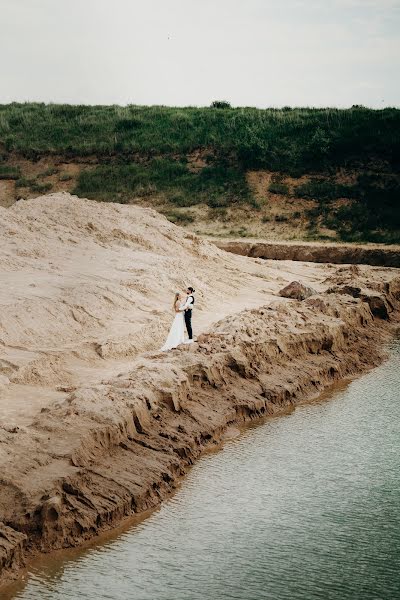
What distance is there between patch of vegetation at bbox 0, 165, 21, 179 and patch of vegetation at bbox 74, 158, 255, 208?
3.26 m

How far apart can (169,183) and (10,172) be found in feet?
27.9

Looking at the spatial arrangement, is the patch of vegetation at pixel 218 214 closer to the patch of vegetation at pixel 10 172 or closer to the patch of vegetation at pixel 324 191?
the patch of vegetation at pixel 324 191

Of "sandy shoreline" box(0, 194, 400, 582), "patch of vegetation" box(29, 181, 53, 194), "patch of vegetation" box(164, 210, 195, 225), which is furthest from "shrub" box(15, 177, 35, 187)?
"sandy shoreline" box(0, 194, 400, 582)

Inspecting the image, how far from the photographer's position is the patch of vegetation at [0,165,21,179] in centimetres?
4216

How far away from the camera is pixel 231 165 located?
40.3 m

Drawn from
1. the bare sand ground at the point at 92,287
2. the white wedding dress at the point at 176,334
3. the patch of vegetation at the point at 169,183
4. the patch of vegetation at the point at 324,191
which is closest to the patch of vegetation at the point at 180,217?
the patch of vegetation at the point at 169,183

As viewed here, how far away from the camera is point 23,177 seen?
137 ft

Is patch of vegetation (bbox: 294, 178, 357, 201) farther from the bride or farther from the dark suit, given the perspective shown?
the bride

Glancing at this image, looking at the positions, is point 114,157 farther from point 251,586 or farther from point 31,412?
point 251,586

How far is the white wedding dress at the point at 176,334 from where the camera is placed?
14703 millimetres

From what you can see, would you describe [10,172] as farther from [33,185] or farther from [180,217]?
[180,217]

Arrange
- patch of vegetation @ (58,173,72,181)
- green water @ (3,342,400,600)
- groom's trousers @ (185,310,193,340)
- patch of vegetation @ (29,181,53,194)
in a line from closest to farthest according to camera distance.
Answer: green water @ (3,342,400,600) → groom's trousers @ (185,310,193,340) → patch of vegetation @ (29,181,53,194) → patch of vegetation @ (58,173,72,181)

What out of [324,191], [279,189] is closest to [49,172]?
[279,189]

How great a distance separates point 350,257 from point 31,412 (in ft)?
66.4
